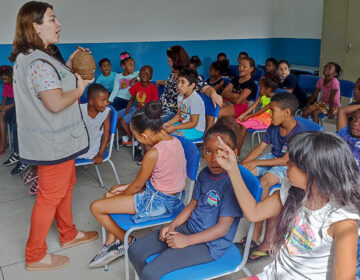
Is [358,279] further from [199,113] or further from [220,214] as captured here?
[199,113]

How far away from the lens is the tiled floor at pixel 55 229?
227 cm

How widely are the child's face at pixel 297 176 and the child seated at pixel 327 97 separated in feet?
11.2

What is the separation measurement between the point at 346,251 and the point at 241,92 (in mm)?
3479

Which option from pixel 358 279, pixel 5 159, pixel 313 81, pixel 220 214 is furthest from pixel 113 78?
pixel 358 279

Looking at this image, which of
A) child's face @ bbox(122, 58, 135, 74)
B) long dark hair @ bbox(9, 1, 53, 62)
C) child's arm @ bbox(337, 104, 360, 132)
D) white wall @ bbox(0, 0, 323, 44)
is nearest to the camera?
long dark hair @ bbox(9, 1, 53, 62)

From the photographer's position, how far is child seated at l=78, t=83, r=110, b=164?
3215 millimetres

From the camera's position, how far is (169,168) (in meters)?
2.10

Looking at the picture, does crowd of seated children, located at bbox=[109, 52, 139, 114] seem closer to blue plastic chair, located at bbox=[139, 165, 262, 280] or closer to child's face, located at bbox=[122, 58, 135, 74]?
child's face, located at bbox=[122, 58, 135, 74]

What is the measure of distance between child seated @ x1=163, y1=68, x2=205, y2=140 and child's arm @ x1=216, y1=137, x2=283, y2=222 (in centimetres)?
205

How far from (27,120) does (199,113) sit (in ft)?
5.99

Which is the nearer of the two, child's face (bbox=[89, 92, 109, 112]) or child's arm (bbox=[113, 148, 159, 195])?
child's arm (bbox=[113, 148, 159, 195])

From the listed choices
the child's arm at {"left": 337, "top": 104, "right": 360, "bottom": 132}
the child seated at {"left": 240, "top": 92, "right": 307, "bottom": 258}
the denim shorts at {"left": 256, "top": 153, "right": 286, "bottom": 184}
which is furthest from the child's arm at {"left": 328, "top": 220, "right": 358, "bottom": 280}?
the child's arm at {"left": 337, "top": 104, "right": 360, "bottom": 132}

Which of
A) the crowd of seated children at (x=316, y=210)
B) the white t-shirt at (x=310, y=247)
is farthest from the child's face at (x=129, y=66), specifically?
the white t-shirt at (x=310, y=247)

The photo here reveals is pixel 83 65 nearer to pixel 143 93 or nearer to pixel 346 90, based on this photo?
pixel 143 93
